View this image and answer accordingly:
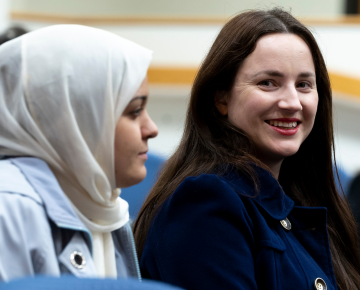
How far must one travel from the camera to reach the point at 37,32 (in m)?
1.41

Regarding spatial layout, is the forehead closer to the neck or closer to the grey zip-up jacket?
the neck

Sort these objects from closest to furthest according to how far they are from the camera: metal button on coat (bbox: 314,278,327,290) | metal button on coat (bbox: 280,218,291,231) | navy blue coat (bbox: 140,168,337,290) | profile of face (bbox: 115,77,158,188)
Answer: profile of face (bbox: 115,77,158,188) < navy blue coat (bbox: 140,168,337,290) < metal button on coat (bbox: 314,278,327,290) < metal button on coat (bbox: 280,218,291,231)

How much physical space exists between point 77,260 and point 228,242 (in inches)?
20.6

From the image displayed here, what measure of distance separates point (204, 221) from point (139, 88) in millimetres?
472

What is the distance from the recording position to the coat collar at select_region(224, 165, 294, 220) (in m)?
1.81

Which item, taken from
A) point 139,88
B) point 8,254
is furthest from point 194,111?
point 8,254

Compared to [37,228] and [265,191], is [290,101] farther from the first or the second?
[37,228]

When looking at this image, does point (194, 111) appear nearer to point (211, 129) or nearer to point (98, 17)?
point (211, 129)

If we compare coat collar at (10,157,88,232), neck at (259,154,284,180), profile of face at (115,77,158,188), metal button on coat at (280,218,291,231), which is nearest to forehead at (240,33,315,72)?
neck at (259,154,284,180)

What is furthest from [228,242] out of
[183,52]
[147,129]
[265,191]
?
[183,52]

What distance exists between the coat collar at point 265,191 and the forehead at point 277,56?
38cm

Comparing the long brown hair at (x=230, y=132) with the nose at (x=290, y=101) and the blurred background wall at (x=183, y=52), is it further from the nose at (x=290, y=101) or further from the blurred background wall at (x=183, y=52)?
the blurred background wall at (x=183, y=52)

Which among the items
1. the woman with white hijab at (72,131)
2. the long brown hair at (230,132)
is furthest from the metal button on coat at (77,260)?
the long brown hair at (230,132)

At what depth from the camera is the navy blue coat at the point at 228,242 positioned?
161cm
